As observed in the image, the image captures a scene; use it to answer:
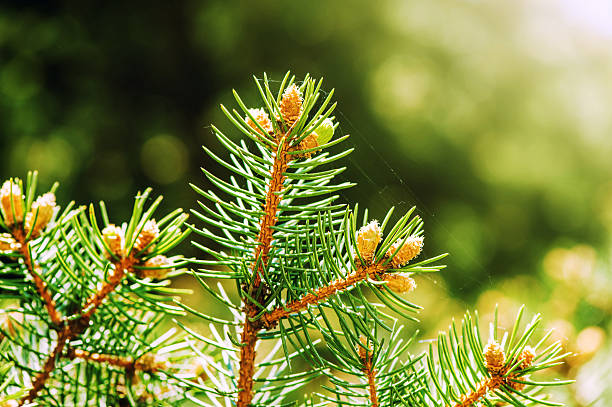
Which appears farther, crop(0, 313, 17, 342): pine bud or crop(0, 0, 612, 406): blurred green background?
crop(0, 0, 612, 406): blurred green background

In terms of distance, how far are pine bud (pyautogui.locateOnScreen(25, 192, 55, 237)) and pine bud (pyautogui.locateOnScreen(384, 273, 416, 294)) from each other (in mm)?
250

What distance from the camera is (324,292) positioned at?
13.1 inches

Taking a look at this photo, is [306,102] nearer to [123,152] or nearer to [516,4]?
[123,152]

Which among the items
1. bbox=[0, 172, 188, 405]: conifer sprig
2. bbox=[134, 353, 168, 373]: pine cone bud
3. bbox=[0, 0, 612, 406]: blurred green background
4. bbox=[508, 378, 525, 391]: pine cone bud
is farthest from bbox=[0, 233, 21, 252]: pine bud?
bbox=[0, 0, 612, 406]: blurred green background

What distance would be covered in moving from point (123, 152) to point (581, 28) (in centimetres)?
183

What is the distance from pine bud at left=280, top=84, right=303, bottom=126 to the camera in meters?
0.31

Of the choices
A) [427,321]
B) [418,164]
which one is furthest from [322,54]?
[427,321]

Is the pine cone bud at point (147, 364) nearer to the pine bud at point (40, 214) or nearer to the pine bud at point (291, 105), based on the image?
the pine bud at point (40, 214)

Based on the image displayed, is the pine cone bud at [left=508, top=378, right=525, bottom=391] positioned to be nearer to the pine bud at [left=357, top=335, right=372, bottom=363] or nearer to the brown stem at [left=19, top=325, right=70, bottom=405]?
the pine bud at [left=357, top=335, right=372, bottom=363]

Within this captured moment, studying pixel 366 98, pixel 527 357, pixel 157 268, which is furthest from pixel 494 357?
pixel 366 98

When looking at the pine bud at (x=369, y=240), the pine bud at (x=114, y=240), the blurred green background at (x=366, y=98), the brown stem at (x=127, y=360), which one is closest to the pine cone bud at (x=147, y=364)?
the brown stem at (x=127, y=360)

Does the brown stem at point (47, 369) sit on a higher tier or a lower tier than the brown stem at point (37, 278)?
lower

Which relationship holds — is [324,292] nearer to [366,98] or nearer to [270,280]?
[270,280]

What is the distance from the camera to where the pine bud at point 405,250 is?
0.31 m
